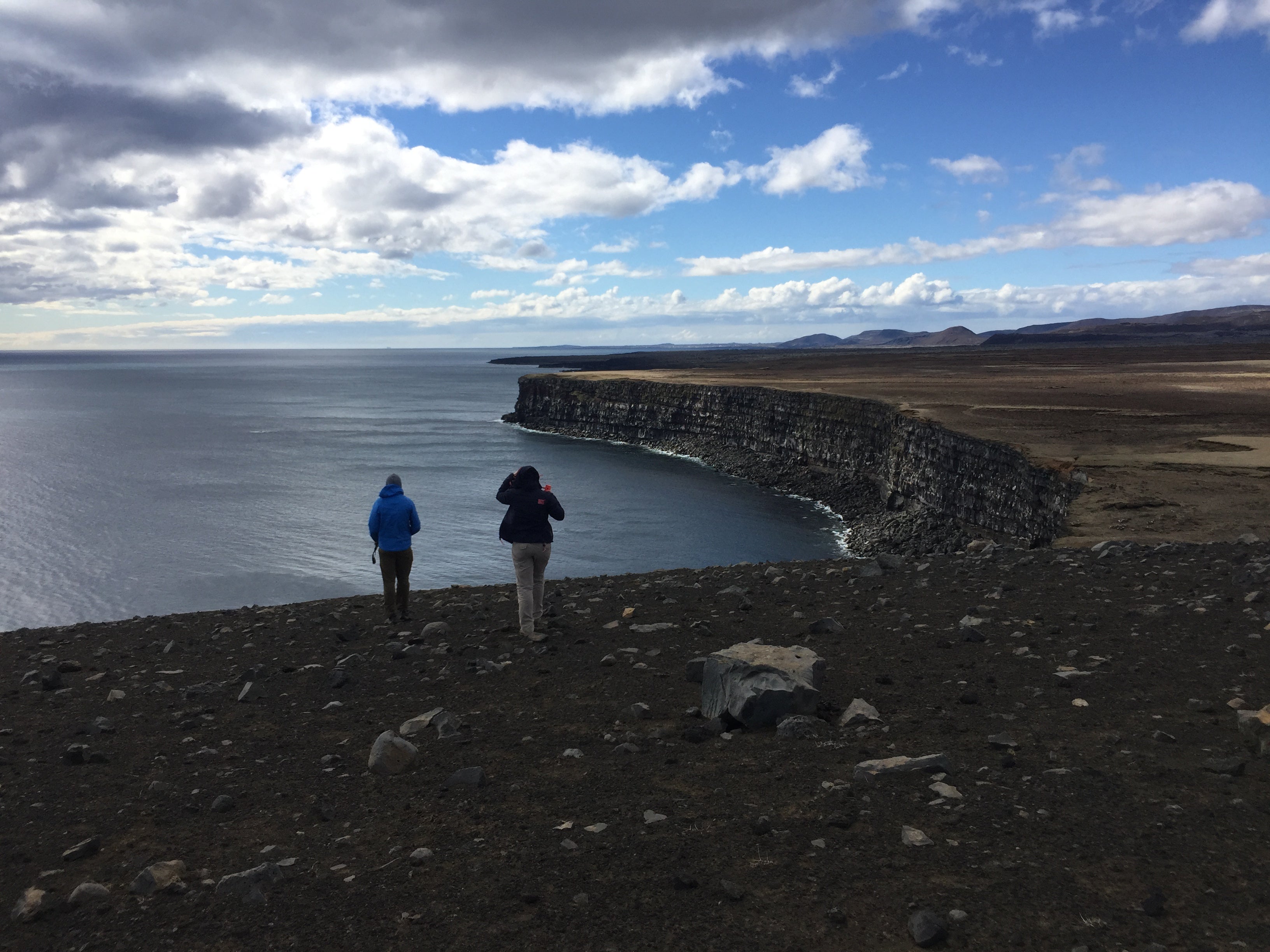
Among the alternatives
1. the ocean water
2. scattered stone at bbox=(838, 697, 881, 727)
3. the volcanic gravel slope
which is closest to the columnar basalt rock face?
the ocean water

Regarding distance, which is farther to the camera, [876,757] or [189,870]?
[876,757]

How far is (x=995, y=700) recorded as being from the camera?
9.22 metres

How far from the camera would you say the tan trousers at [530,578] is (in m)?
12.9

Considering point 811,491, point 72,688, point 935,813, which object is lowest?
point 811,491

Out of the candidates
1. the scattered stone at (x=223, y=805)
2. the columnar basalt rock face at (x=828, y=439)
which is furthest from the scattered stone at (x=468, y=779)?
the columnar basalt rock face at (x=828, y=439)

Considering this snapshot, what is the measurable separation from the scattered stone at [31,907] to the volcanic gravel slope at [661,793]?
8 centimetres

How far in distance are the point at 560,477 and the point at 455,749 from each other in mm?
63296

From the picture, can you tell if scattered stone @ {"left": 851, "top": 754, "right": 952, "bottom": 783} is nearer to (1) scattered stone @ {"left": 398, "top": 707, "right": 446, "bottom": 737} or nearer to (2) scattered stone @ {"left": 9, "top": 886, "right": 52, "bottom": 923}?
(1) scattered stone @ {"left": 398, "top": 707, "right": 446, "bottom": 737}

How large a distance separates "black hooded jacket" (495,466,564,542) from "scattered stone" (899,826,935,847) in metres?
7.56

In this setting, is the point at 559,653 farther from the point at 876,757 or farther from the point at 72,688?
the point at 72,688

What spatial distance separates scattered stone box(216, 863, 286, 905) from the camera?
5914 millimetres

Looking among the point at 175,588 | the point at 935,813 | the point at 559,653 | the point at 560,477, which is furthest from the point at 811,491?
the point at 935,813

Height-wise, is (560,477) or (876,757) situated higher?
(876,757)

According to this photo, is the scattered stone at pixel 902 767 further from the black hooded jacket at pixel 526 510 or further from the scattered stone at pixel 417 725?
the black hooded jacket at pixel 526 510
